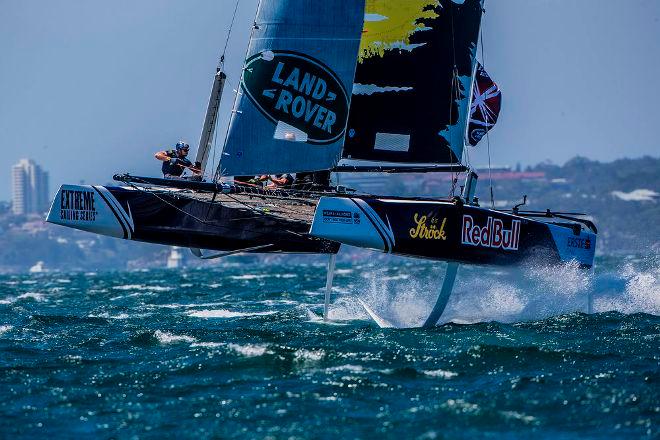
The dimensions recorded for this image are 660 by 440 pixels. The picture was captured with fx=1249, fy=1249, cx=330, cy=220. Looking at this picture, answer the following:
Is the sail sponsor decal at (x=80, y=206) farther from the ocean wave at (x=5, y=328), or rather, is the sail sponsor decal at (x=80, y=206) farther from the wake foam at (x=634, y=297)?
the wake foam at (x=634, y=297)

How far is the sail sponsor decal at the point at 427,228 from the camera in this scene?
510 inches

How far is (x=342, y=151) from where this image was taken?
15008 millimetres

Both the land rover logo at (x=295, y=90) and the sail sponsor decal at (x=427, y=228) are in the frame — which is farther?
the land rover logo at (x=295, y=90)

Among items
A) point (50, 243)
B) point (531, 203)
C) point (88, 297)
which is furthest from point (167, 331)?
point (531, 203)

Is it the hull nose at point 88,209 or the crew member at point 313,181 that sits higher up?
the crew member at point 313,181

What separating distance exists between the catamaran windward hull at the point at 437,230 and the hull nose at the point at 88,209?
2482 mm

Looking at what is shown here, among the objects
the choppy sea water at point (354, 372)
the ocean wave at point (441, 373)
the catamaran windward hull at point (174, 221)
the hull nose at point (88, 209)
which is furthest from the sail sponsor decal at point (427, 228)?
the hull nose at point (88, 209)

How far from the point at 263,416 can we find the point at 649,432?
2.55 meters

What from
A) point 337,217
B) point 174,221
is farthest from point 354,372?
point 174,221

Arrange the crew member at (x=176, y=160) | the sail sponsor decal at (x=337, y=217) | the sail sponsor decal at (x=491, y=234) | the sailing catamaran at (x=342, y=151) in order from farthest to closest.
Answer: the crew member at (x=176, y=160) → the sail sponsor decal at (x=491, y=234) → the sailing catamaran at (x=342, y=151) → the sail sponsor decal at (x=337, y=217)

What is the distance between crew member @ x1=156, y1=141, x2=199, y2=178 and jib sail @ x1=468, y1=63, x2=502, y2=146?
12.0ft

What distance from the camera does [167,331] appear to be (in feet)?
43.3

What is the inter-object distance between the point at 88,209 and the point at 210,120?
5.80 ft

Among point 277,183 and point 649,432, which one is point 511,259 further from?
point 649,432
